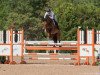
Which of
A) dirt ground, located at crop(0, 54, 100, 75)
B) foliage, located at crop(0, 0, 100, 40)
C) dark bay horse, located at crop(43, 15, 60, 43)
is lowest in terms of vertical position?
dirt ground, located at crop(0, 54, 100, 75)

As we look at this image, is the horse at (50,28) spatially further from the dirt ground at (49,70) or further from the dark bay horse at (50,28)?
the dirt ground at (49,70)

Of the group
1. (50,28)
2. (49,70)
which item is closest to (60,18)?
(50,28)

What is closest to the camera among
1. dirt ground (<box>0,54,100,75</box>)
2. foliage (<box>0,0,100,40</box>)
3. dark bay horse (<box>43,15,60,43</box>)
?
dirt ground (<box>0,54,100,75</box>)

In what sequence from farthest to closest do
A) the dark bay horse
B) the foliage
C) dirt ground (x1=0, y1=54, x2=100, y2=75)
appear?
1. the foliage
2. the dark bay horse
3. dirt ground (x1=0, y1=54, x2=100, y2=75)

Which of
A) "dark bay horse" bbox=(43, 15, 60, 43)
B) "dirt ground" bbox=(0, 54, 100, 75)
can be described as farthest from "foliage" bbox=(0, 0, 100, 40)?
"dirt ground" bbox=(0, 54, 100, 75)

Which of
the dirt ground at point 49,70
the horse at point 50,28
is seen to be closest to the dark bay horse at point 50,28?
the horse at point 50,28

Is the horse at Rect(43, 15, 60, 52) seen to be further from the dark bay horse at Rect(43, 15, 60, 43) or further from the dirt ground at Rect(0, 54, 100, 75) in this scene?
the dirt ground at Rect(0, 54, 100, 75)

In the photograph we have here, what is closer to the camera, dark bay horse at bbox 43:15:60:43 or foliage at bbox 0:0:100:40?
dark bay horse at bbox 43:15:60:43

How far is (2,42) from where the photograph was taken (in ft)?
64.3

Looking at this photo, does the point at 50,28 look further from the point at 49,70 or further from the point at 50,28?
the point at 49,70

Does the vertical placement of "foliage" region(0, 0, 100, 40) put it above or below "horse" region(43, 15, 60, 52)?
above

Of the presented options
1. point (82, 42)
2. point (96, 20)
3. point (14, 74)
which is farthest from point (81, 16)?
point (14, 74)

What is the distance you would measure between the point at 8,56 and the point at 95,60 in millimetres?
3637

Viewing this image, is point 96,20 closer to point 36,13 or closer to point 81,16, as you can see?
point 81,16
